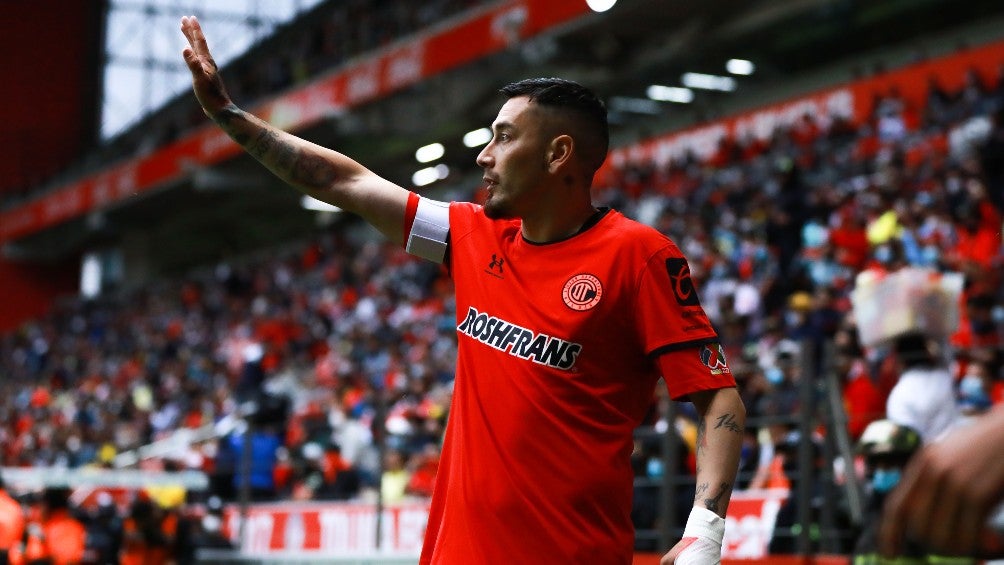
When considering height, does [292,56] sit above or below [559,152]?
above

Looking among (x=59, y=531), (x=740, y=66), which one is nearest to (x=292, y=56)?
(x=740, y=66)

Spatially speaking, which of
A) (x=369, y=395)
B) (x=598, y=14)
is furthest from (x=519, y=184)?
(x=598, y=14)

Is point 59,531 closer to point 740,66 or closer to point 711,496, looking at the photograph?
point 711,496

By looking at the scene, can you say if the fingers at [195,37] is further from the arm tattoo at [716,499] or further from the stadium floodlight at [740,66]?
the stadium floodlight at [740,66]

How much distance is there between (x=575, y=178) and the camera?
337 cm

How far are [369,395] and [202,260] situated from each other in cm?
2502

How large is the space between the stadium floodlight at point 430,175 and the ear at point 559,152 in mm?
25694

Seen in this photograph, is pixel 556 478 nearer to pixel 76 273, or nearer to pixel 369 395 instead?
pixel 369 395

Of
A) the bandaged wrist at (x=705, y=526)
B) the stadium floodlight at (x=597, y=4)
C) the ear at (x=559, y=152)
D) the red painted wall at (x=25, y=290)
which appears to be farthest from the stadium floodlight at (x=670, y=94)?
the red painted wall at (x=25, y=290)

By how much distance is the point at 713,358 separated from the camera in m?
3.09

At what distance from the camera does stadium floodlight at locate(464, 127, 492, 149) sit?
25.8m

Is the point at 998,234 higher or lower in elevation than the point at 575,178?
higher

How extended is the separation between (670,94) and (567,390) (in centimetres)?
2148

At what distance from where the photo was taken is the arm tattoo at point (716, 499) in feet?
9.76
